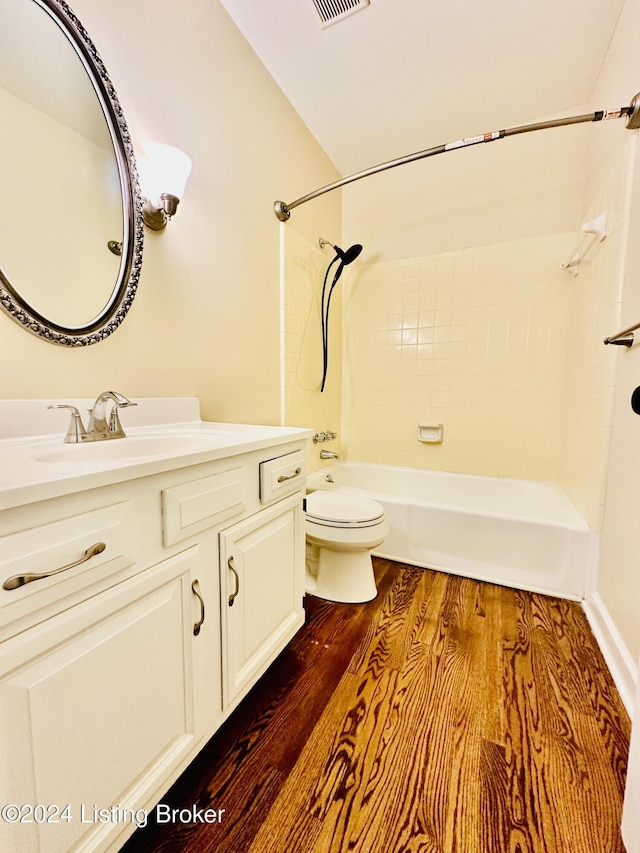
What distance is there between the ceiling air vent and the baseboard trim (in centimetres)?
251

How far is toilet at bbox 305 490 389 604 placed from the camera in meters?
1.48

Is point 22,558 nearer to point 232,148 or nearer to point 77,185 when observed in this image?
point 77,185

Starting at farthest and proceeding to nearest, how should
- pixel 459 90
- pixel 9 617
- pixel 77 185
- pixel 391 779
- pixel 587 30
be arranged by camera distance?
pixel 459 90 < pixel 587 30 < pixel 77 185 < pixel 391 779 < pixel 9 617

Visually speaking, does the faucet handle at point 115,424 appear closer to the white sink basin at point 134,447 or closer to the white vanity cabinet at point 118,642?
the white sink basin at point 134,447

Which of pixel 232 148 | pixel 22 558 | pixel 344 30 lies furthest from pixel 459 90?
pixel 22 558

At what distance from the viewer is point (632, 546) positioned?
43.6 inches

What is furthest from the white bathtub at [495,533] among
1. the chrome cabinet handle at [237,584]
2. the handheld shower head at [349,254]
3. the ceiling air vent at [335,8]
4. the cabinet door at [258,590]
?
the ceiling air vent at [335,8]

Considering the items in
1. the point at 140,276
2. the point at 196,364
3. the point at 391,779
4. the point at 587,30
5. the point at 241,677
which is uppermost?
the point at 587,30

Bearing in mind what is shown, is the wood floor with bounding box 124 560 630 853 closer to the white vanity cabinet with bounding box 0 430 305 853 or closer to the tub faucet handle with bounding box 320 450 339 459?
the white vanity cabinet with bounding box 0 430 305 853

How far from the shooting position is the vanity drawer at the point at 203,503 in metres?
0.67

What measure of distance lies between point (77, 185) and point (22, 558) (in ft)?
3.42

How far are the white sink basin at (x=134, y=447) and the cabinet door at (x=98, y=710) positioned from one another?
294 millimetres

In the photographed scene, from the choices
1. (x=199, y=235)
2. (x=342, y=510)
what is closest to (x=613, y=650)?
(x=342, y=510)

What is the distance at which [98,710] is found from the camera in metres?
0.56
